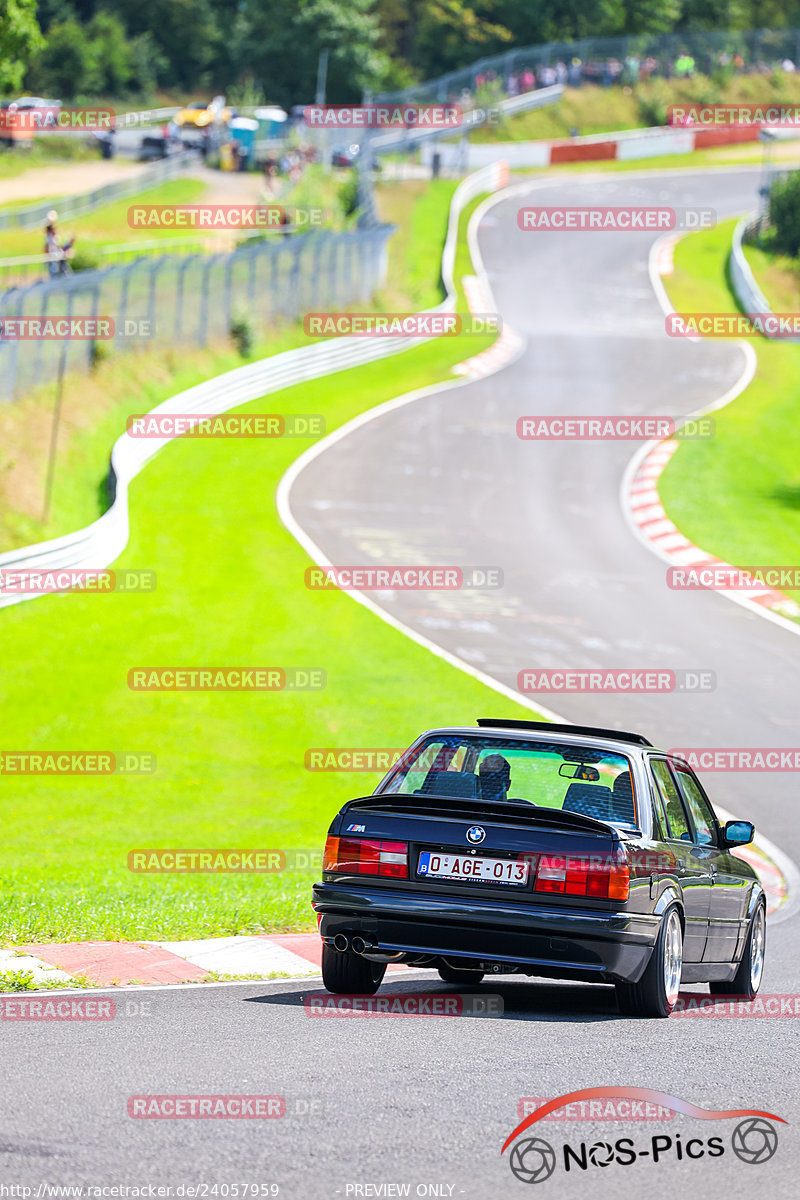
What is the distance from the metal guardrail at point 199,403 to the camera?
23.0 metres

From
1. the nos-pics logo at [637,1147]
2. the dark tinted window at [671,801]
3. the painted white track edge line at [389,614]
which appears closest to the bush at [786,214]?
the painted white track edge line at [389,614]

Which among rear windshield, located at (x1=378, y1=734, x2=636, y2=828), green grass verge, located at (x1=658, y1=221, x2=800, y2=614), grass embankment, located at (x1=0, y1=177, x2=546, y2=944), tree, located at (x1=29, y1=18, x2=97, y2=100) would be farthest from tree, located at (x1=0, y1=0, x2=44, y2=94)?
tree, located at (x1=29, y1=18, x2=97, y2=100)

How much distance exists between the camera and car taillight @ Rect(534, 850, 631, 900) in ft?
24.5

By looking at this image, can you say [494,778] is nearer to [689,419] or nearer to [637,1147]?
[637,1147]

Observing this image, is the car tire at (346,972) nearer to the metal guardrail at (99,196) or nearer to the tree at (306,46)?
the metal guardrail at (99,196)

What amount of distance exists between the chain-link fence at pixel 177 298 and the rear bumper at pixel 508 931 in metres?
22.7

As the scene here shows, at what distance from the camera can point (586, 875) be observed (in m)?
7.51

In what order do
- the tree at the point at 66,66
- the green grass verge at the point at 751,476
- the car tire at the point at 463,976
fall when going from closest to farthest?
the car tire at the point at 463,976 → the green grass verge at the point at 751,476 → the tree at the point at 66,66

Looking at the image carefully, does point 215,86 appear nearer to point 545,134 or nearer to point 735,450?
point 545,134

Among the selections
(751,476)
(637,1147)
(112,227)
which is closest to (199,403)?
(751,476)

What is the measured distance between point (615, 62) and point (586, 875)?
80.8 meters

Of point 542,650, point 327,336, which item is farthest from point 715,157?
point 542,650

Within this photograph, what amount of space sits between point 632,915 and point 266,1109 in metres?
2.58

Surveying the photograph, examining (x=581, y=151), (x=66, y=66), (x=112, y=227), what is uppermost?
(x=66, y=66)
